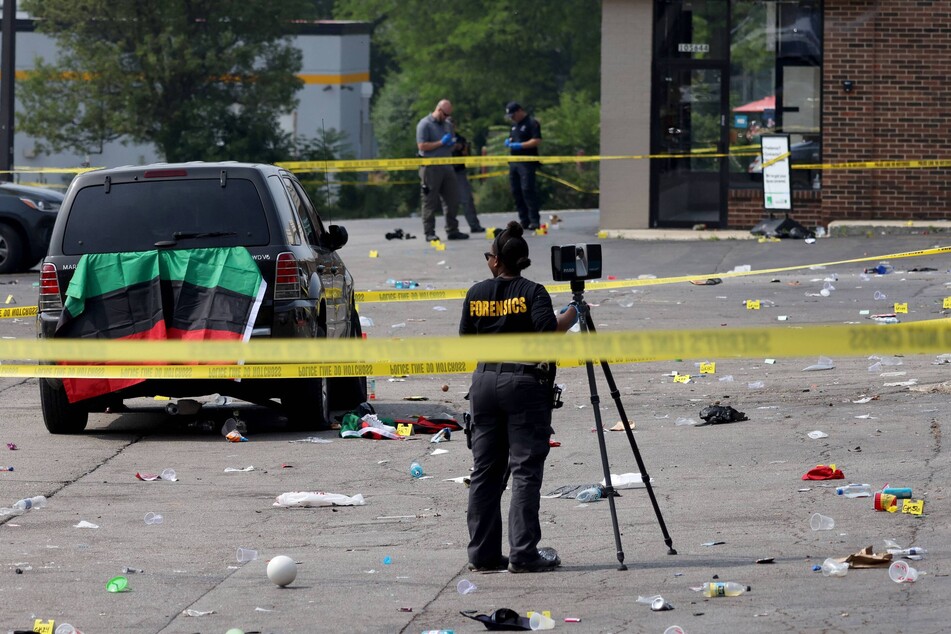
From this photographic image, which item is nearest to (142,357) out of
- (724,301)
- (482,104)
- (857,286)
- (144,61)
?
(724,301)

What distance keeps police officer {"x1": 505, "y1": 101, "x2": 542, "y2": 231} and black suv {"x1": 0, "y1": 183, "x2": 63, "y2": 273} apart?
693 cm

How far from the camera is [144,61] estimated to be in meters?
40.8

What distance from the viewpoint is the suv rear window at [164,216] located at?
9.97m

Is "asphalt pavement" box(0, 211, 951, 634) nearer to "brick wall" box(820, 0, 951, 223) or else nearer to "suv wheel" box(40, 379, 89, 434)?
"suv wheel" box(40, 379, 89, 434)

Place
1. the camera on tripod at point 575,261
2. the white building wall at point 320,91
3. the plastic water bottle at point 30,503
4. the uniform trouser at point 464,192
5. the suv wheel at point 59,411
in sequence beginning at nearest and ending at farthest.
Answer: the camera on tripod at point 575,261 → the plastic water bottle at point 30,503 → the suv wheel at point 59,411 → the uniform trouser at point 464,192 → the white building wall at point 320,91

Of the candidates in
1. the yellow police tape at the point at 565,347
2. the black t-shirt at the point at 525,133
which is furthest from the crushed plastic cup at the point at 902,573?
the black t-shirt at the point at 525,133

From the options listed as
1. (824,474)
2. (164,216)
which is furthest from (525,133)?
(824,474)

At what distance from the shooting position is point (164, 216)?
10055 millimetres

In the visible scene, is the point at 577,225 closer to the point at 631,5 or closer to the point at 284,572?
the point at 631,5

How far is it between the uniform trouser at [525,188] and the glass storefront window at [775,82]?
9.83 ft

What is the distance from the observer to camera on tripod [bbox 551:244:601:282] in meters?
6.84

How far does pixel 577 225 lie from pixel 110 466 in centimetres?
1763

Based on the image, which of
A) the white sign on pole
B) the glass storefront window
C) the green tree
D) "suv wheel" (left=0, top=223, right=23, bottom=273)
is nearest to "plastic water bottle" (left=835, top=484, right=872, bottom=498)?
the white sign on pole

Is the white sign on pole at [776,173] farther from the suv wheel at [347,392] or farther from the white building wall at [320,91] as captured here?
the white building wall at [320,91]
